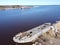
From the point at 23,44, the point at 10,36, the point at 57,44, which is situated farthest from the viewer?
the point at 10,36

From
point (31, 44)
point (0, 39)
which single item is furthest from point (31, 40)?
point (0, 39)

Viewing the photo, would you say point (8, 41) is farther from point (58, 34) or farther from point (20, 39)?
point (58, 34)

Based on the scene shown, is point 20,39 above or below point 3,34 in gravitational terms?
above

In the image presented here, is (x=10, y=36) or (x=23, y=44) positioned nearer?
(x=23, y=44)

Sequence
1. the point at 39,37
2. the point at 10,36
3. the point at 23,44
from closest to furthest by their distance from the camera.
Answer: the point at 23,44 → the point at 39,37 → the point at 10,36

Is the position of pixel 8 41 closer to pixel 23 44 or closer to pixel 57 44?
pixel 23 44

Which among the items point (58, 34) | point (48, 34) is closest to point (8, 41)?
point (48, 34)

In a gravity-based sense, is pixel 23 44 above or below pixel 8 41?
above

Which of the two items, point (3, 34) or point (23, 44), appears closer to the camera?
point (23, 44)

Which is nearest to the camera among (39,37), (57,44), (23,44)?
(23,44)
